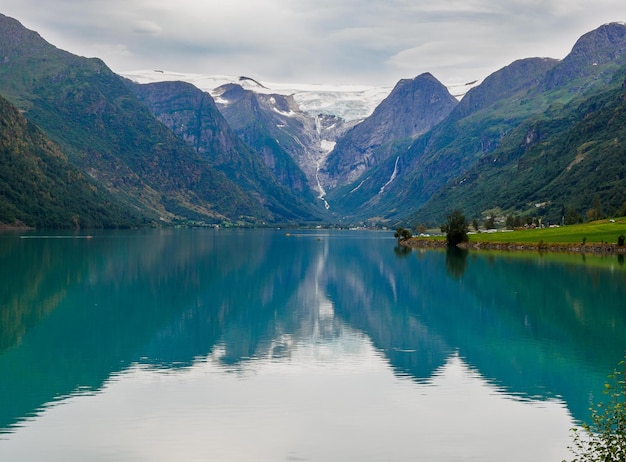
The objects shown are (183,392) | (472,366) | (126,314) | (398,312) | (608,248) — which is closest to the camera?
(183,392)

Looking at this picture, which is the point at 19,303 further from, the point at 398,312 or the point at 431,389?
the point at 431,389

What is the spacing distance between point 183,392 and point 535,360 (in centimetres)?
2326

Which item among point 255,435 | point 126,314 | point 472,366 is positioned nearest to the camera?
point 255,435

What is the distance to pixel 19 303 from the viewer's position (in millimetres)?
72938

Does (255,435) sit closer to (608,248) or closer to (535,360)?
(535,360)

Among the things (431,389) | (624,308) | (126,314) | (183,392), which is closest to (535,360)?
(431,389)

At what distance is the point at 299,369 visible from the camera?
45844mm

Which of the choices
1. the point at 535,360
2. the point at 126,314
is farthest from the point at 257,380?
the point at 126,314

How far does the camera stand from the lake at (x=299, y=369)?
30.9 meters

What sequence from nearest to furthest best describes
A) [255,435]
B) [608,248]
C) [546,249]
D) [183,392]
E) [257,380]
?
1. [255,435]
2. [183,392]
3. [257,380]
4. [608,248]
5. [546,249]

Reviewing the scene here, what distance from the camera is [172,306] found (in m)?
76.6

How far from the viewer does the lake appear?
3094 centimetres

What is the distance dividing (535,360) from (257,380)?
18.6 meters

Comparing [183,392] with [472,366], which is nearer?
[183,392]
